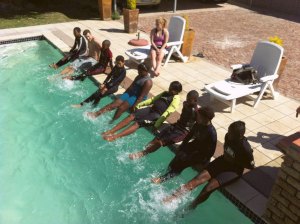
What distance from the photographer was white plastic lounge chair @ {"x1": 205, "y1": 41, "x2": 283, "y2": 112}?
7750 millimetres

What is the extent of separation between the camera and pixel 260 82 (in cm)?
828

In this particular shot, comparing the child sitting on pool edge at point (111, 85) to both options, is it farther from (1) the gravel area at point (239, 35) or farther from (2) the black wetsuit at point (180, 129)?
(1) the gravel area at point (239, 35)

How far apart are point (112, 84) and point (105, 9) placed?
8.71 meters

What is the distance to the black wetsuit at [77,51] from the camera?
1059 centimetres

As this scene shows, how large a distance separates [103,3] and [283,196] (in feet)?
45.5

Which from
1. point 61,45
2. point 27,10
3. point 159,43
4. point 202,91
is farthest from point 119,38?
point 27,10

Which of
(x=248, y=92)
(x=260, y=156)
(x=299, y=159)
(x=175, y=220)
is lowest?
(x=175, y=220)

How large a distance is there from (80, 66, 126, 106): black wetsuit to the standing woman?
171 cm

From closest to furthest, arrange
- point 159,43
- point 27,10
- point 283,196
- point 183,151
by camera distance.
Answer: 1. point 283,196
2. point 183,151
3. point 159,43
4. point 27,10

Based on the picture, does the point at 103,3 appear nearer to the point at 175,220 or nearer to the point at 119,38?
the point at 119,38

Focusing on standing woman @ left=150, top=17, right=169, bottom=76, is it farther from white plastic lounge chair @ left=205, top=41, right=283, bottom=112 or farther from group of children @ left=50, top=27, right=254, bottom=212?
white plastic lounge chair @ left=205, top=41, right=283, bottom=112

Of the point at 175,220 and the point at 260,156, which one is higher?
the point at 260,156

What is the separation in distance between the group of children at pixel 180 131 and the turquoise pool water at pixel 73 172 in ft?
0.75

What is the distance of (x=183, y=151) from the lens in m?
6.15
